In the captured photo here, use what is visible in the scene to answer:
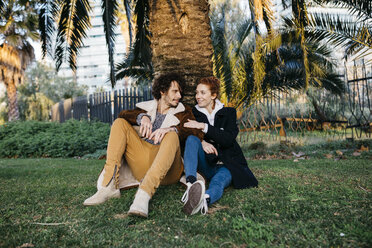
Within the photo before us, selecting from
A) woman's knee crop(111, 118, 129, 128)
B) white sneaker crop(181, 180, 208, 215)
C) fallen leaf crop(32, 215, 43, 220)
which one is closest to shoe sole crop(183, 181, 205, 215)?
white sneaker crop(181, 180, 208, 215)

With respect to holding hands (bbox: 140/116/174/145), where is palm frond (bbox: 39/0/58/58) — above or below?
above

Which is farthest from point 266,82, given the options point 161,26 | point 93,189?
point 93,189

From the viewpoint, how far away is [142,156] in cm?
305

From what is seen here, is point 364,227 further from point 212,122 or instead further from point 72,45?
point 72,45

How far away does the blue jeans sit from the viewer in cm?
278

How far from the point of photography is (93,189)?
3.56 meters

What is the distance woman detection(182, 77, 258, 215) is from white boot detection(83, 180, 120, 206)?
74 cm

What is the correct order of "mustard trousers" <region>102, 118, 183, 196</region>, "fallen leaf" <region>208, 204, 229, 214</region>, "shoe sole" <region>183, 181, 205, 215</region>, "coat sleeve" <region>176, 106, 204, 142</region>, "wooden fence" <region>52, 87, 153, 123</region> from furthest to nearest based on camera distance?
"wooden fence" <region>52, 87, 153, 123</region>
"coat sleeve" <region>176, 106, 204, 142</region>
"mustard trousers" <region>102, 118, 183, 196</region>
"fallen leaf" <region>208, 204, 229, 214</region>
"shoe sole" <region>183, 181, 205, 215</region>

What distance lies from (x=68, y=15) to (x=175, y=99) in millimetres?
2862

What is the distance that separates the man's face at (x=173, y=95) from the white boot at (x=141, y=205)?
49.8 inches

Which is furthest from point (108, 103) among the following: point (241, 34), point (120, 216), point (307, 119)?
point (120, 216)

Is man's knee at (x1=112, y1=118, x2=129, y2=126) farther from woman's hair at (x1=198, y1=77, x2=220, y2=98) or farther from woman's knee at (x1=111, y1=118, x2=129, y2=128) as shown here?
woman's hair at (x1=198, y1=77, x2=220, y2=98)

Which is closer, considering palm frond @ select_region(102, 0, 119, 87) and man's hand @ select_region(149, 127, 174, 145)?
man's hand @ select_region(149, 127, 174, 145)

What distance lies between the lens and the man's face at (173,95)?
340cm
